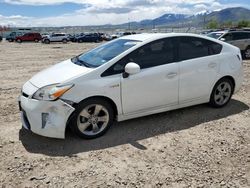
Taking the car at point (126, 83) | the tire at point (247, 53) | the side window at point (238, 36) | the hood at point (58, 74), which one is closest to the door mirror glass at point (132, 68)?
the car at point (126, 83)

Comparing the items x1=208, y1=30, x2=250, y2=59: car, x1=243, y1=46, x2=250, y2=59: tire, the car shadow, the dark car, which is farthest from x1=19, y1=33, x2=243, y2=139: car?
the dark car

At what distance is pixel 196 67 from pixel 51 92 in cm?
264

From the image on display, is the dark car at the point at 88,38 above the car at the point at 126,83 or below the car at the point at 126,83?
above

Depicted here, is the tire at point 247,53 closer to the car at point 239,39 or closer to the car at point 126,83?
the car at point 239,39

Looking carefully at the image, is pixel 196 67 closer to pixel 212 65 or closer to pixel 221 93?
pixel 212 65

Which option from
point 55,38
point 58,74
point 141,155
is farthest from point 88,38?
point 141,155

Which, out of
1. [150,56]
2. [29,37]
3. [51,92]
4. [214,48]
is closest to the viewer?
[51,92]

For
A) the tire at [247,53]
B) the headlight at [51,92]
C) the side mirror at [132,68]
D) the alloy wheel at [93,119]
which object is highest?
the side mirror at [132,68]

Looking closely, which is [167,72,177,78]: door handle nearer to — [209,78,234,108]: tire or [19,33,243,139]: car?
[19,33,243,139]: car

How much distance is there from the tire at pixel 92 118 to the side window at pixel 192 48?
5.66 ft

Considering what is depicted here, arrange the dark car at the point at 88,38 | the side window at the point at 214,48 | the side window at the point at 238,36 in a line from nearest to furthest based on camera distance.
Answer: the side window at the point at 214,48 < the side window at the point at 238,36 < the dark car at the point at 88,38

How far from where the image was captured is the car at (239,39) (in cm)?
1419

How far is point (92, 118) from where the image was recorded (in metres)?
4.29

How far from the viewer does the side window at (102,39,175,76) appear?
4395 mm
